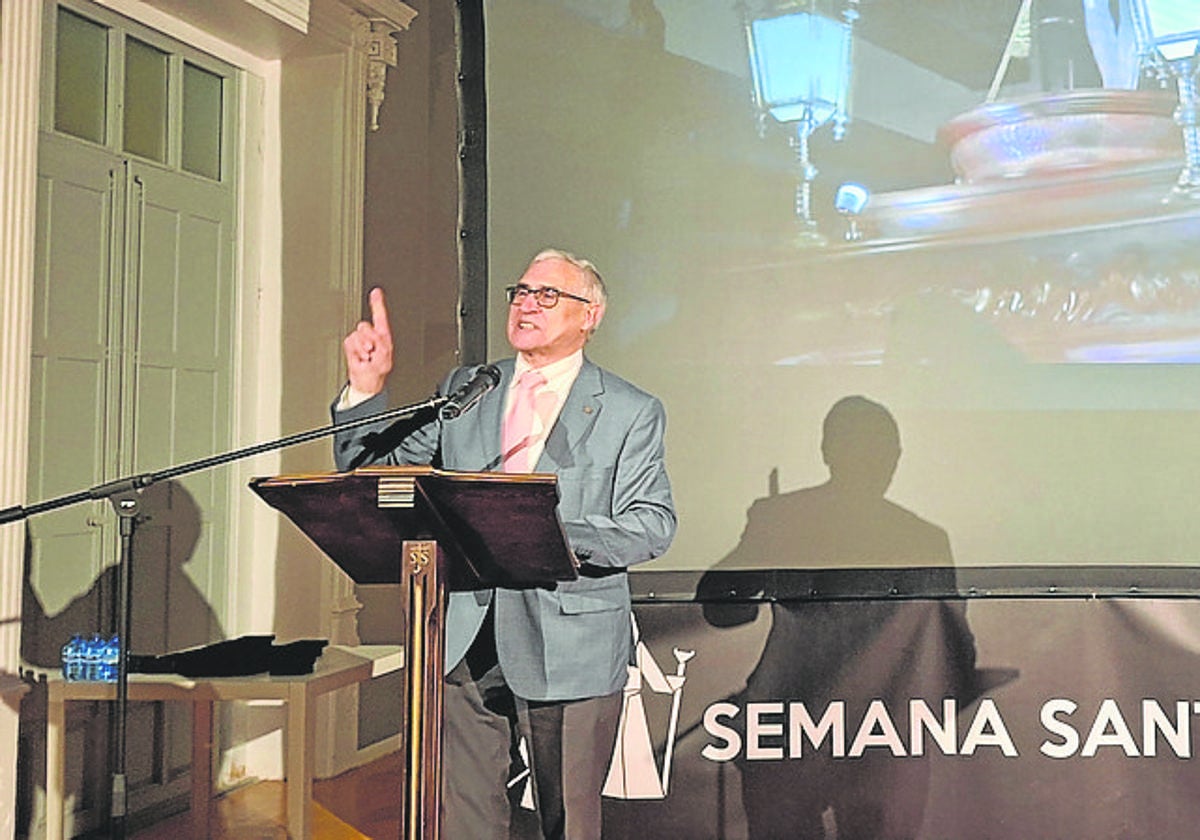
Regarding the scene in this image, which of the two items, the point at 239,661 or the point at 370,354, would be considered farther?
the point at 239,661

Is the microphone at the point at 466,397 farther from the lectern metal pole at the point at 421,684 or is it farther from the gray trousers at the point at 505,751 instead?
the gray trousers at the point at 505,751

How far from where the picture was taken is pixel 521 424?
3.23 metres

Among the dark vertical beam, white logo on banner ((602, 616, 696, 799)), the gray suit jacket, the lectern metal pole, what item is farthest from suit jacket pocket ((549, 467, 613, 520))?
the dark vertical beam

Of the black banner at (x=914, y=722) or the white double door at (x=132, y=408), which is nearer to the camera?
the black banner at (x=914, y=722)

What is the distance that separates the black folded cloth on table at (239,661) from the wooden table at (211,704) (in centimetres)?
3

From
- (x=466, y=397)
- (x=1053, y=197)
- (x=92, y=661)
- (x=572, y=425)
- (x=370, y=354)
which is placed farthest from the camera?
(x=92, y=661)

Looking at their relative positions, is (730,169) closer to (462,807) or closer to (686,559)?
(686,559)

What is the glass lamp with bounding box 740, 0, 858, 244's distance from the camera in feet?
13.7

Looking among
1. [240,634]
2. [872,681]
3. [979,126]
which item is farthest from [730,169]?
[240,634]

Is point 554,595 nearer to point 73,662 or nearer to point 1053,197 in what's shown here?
point 73,662

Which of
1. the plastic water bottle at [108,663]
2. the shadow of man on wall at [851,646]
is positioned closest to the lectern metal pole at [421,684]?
the shadow of man on wall at [851,646]

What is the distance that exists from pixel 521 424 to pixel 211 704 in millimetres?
1873

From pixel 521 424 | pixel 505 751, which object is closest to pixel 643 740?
pixel 505 751

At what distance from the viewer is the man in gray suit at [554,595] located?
9.94 feet
